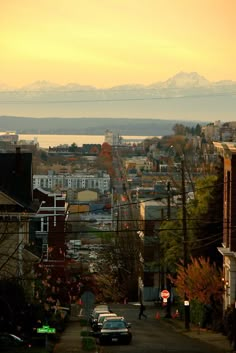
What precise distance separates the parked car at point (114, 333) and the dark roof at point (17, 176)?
9743mm

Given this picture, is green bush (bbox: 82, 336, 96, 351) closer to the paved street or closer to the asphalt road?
the paved street

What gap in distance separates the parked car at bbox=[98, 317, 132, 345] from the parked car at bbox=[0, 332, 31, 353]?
514 centimetres

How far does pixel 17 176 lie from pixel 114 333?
1358 centimetres

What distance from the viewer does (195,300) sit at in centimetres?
5525

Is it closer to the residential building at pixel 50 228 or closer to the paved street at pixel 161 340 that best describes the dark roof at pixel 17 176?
the residential building at pixel 50 228

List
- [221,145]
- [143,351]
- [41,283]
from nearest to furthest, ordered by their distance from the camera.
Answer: [143,351] < [41,283] < [221,145]

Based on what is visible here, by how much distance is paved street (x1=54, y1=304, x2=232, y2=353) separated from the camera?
42219 mm

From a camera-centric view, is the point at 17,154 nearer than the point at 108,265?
Yes

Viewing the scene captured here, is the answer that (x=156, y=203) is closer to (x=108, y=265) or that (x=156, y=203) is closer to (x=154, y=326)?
(x=108, y=265)

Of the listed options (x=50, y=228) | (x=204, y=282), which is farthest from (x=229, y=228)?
(x=50, y=228)

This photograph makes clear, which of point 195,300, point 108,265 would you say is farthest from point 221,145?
point 108,265

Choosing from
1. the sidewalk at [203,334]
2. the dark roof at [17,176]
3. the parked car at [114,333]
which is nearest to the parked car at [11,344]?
the parked car at [114,333]

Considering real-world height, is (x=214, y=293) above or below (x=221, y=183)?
below

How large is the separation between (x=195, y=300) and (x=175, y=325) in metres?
2.81
